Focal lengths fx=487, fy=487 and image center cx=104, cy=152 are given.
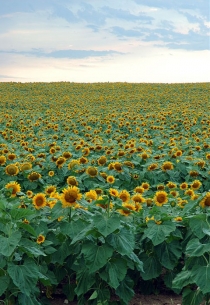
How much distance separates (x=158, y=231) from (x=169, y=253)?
1.05 ft

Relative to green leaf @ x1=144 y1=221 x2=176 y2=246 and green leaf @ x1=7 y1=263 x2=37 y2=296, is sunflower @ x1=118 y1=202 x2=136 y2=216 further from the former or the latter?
green leaf @ x1=7 y1=263 x2=37 y2=296

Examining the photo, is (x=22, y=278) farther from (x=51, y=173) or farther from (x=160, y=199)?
(x=51, y=173)

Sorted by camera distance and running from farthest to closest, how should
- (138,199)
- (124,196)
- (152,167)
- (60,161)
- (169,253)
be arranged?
1. (60,161)
2. (152,167)
3. (138,199)
4. (124,196)
5. (169,253)

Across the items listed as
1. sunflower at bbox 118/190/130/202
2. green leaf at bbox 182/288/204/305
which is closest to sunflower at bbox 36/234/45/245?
sunflower at bbox 118/190/130/202

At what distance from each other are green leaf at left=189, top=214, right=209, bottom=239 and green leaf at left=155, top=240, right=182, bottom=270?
1.72 feet

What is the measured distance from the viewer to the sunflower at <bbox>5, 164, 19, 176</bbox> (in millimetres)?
7867

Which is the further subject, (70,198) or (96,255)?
(70,198)

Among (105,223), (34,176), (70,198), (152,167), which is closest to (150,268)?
(105,223)

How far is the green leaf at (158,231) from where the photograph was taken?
15.0 ft

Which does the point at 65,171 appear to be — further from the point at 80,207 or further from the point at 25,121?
the point at 25,121

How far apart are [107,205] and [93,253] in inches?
18.9

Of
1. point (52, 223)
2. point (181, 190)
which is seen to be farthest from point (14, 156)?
point (52, 223)

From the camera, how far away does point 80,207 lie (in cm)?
467

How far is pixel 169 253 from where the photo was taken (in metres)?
4.81
